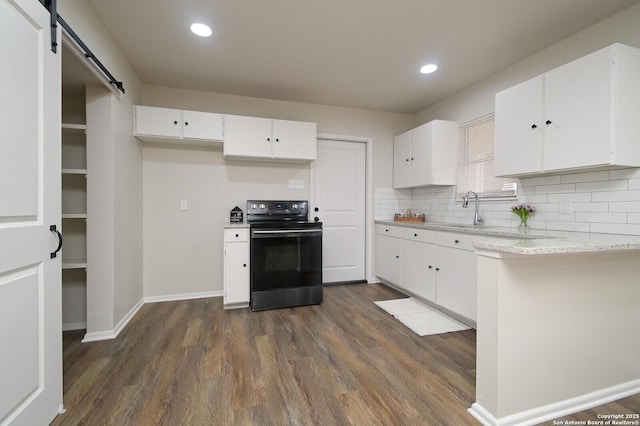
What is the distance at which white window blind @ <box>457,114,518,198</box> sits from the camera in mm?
2813

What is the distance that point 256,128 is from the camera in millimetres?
3113

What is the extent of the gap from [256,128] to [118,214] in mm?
1601

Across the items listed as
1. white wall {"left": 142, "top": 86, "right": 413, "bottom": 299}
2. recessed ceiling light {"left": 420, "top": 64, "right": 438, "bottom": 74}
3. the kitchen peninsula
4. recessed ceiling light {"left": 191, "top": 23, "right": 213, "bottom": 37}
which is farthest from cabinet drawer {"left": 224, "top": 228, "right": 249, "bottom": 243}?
recessed ceiling light {"left": 420, "top": 64, "right": 438, "bottom": 74}

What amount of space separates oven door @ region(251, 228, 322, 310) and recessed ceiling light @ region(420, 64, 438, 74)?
6.54 feet

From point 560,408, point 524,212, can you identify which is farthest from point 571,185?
Result: point 560,408

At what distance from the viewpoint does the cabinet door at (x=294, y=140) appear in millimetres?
3197

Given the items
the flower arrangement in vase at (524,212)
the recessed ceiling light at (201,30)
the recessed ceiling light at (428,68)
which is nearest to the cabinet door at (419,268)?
the flower arrangement in vase at (524,212)

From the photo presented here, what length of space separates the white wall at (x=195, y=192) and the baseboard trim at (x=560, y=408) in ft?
9.21

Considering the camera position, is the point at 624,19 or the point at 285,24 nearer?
the point at 624,19

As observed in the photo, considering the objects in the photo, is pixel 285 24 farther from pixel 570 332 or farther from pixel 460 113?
pixel 570 332

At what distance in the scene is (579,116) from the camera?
1861 mm

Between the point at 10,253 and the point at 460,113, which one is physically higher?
the point at 460,113

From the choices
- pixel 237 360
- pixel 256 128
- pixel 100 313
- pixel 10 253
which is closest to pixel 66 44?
pixel 10 253

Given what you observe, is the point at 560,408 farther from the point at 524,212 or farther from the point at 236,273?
the point at 236,273
